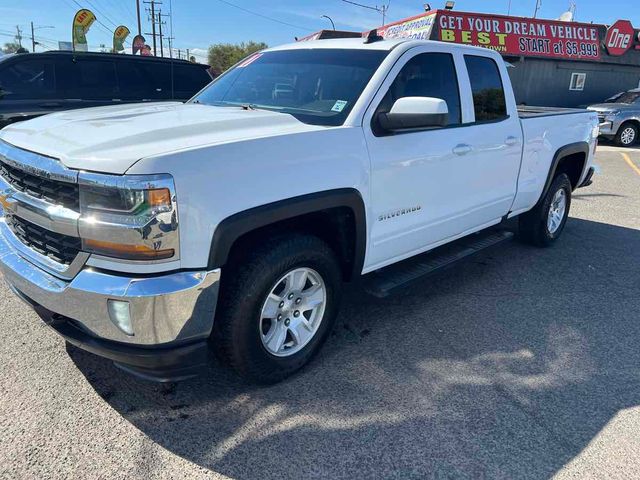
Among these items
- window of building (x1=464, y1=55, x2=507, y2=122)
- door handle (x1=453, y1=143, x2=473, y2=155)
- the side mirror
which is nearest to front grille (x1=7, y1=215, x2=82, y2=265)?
the side mirror

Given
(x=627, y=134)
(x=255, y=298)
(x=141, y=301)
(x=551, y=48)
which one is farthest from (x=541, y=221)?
(x=551, y=48)

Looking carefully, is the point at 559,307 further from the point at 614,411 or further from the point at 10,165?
the point at 10,165

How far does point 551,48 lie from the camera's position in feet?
74.2

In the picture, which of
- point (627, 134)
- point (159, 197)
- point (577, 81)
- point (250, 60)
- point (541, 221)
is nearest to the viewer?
point (159, 197)

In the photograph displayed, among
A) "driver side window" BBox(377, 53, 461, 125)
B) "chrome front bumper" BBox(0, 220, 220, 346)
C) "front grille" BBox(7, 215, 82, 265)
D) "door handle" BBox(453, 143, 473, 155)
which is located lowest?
"chrome front bumper" BBox(0, 220, 220, 346)

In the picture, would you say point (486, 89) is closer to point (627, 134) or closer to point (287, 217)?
point (287, 217)

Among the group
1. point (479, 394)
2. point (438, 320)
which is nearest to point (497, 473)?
point (479, 394)

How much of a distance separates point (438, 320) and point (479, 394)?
3.20 ft

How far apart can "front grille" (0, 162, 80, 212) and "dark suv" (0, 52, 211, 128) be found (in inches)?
203

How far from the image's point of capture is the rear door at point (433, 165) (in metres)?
3.25

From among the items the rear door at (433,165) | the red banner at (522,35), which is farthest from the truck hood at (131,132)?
the red banner at (522,35)

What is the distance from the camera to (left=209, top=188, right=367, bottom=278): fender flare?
2.40 meters

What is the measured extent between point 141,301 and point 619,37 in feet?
89.9

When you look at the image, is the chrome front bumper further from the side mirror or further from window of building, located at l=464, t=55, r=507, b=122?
window of building, located at l=464, t=55, r=507, b=122
